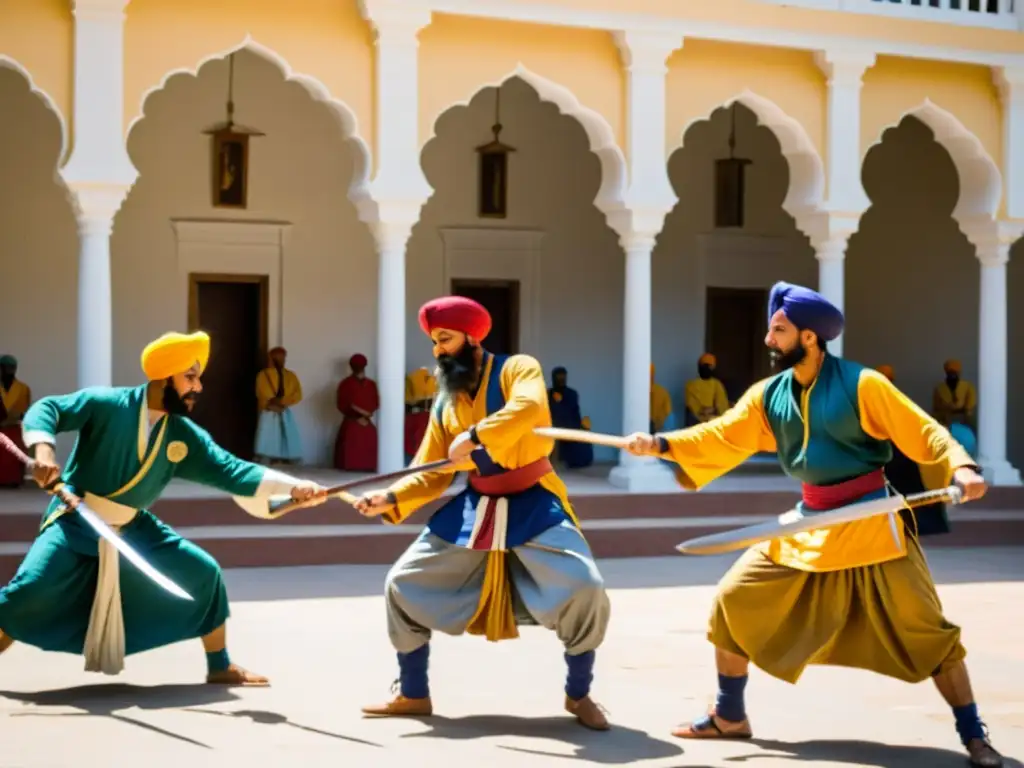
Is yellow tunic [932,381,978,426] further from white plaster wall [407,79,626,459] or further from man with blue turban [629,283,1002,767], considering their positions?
man with blue turban [629,283,1002,767]

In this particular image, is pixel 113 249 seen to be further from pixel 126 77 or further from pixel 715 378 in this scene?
pixel 715 378

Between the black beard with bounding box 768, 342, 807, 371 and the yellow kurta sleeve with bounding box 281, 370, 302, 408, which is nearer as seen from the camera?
the black beard with bounding box 768, 342, 807, 371

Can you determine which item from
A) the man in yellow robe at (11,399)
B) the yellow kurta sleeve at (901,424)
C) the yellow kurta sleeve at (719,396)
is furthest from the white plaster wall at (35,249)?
the yellow kurta sleeve at (901,424)

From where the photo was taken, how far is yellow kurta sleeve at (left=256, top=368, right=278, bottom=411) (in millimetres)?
14805

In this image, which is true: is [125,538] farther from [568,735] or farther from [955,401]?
[955,401]

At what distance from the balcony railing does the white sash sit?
897 centimetres

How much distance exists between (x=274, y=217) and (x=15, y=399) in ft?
10.6

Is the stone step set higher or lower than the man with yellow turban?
lower

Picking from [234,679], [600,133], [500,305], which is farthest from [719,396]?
[234,679]

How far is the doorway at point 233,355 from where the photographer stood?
15398mm

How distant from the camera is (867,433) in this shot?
5238 millimetres

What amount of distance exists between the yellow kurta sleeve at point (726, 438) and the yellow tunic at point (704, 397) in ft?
34.3

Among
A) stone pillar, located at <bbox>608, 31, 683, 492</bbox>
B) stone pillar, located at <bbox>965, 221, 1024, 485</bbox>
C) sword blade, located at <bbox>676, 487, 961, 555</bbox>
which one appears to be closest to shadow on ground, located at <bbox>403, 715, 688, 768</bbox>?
sword blade, located at <bbox>676, 487, 961, 555</bbox>

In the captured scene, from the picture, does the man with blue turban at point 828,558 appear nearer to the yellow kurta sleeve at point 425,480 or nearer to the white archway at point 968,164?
the yellow kurta sleeve at point 425,480
